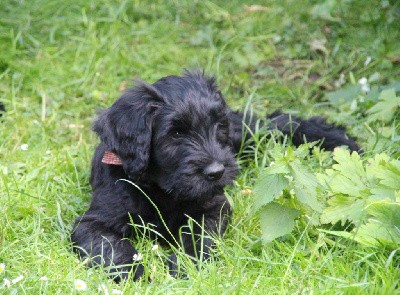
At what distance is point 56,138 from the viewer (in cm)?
477

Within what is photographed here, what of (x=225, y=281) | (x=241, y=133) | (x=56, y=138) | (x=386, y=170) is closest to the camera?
(x=225, y=281)

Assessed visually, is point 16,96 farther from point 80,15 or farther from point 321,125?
point 321,125

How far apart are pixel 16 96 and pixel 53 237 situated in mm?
1889

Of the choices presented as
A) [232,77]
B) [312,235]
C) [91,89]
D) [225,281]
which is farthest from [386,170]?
[91,89]

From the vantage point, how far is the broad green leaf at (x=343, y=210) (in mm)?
3205

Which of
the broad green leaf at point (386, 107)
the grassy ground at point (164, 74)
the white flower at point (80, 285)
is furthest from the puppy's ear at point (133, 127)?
the broad green leaf at point (386, 107)

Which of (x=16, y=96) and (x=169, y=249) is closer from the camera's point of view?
(x=169, y=249)

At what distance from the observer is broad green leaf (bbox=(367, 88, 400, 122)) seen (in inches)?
179

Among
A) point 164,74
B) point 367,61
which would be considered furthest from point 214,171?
point 367,61

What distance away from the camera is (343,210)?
129 inches

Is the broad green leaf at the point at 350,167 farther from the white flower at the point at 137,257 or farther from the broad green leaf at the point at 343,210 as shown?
the white flower at the point at 137,257

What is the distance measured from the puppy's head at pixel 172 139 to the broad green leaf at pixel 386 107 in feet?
4.48

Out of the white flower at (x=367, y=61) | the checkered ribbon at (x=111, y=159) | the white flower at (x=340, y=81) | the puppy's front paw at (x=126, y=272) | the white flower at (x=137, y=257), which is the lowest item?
the puppy's front paw at (x=126, y=272)

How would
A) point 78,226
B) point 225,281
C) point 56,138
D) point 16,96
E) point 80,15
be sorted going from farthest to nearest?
point 80,15 < point 16,96 < point 56,138 < point 78,226 < point 225,281
